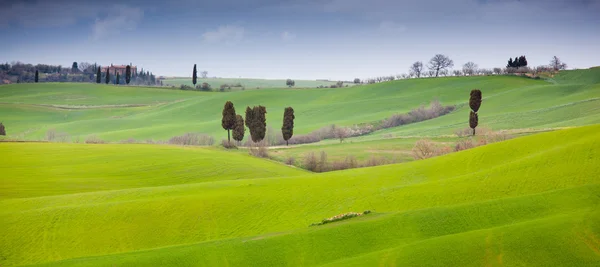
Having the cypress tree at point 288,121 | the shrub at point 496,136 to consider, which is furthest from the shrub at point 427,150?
the cypress tree at point 288,121

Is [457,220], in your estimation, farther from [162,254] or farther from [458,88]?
[458,88]

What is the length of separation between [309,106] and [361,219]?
9318 cm

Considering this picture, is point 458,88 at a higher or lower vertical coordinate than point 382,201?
higher

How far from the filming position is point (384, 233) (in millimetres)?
23234

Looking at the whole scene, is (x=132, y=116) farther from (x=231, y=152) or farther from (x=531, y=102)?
(x=531, y=102)

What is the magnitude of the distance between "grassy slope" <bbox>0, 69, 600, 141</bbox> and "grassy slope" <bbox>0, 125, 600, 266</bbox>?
3635cm

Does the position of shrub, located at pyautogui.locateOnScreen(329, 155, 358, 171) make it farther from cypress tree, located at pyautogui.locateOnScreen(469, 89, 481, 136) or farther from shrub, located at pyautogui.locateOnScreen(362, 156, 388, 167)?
cypress tree, located at pyautogui.locateOnScreen(469, 89, 481, 136)

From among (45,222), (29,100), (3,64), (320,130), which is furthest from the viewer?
(3,64)

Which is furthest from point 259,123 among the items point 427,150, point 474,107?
point 474,107

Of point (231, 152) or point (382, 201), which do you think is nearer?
point (382, 201)

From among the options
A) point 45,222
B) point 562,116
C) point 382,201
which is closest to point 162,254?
point 45,222

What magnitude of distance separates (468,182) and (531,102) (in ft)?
236

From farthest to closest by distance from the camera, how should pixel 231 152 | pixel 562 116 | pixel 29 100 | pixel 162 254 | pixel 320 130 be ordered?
pixel 29 100, pixel 320 130, pixel 562 116, pixel 231 152, pixel 162 254

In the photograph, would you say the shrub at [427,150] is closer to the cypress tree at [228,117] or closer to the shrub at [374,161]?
the shrub at [374,161]
